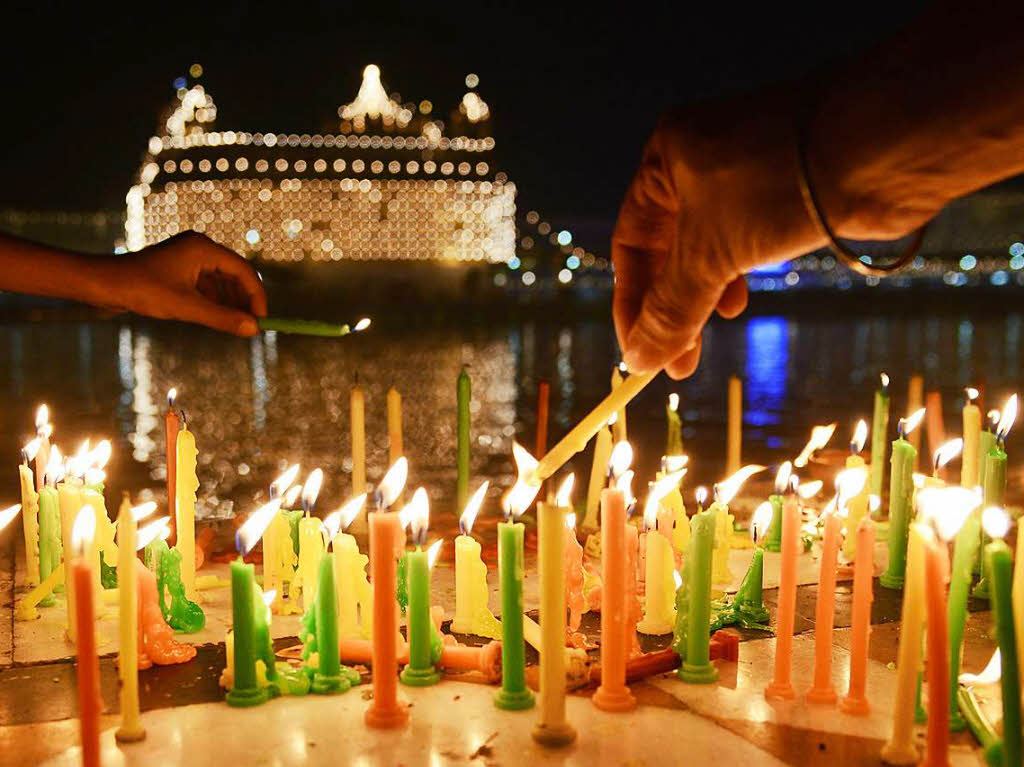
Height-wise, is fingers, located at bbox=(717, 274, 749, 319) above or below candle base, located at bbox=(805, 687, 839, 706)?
above

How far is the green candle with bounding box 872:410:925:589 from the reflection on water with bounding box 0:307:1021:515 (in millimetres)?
2672

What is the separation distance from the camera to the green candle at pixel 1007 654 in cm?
228

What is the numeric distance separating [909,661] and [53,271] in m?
2.90

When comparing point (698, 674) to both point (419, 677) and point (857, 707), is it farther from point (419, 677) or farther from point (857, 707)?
point (419, 677)

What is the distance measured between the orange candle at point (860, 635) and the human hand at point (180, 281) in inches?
78.1

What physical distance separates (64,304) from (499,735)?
178 ft

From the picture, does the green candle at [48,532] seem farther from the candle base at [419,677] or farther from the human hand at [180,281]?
the candle base at [419,677]

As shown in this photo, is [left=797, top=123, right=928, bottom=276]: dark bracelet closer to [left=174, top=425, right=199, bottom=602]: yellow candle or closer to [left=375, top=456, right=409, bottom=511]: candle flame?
[left=375, top=456, right=409, bottom=511]: candle flame

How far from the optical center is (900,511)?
14.7ft

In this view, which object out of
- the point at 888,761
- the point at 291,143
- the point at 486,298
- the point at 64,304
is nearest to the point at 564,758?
the point at 888,761

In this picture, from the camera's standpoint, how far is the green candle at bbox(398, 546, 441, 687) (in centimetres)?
304

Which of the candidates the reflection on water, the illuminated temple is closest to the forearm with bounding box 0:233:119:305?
the reflection on water

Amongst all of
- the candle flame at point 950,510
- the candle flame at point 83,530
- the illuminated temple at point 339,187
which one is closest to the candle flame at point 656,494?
the candle flame at point 950,510

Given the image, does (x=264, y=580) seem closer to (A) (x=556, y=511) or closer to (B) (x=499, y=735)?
(B) (x=499, y=735)
